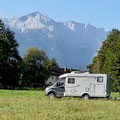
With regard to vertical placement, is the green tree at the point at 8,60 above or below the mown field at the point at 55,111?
above

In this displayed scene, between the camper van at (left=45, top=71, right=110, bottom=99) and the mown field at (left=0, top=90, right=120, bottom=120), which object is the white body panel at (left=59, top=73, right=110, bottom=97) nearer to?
the camper van at (left=45, top=71, right=110, bottom=99)

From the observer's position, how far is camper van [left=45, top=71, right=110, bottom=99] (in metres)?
34.0

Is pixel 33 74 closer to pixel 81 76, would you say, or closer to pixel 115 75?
pixel 115 75

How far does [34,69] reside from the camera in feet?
340

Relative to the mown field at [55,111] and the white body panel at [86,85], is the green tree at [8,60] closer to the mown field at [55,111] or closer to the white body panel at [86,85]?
the white body panel at [86,85]

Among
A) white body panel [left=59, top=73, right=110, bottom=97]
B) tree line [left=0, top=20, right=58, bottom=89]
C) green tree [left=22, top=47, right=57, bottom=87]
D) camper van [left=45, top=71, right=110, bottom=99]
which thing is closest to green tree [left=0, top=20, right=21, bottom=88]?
tree line [left=0, top=20, right=58, bottom=89]

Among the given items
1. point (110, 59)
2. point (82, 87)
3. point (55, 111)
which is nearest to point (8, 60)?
point (110, 59)

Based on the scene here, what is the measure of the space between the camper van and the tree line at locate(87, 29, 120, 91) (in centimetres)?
3030

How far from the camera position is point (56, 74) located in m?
Result: 173

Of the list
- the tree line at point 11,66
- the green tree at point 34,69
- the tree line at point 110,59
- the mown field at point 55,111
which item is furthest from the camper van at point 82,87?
the green tree at point 34,69

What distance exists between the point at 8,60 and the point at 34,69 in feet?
70.8

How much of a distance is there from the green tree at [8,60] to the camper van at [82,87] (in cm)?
4592

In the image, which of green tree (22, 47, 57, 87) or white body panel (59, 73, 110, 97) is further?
green tree (22, 47, 57, 87)

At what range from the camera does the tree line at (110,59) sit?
66.0m
